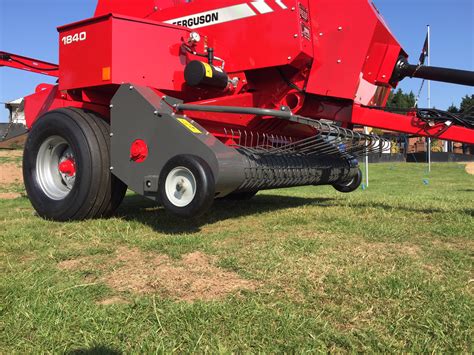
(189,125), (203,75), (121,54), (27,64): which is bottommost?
(189,125)

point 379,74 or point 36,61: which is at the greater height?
point 36,61

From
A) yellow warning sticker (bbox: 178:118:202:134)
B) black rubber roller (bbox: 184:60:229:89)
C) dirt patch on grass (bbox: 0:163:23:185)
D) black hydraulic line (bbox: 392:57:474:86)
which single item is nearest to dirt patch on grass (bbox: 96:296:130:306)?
yellow warning sticker (bbox: 178:118:202:134)

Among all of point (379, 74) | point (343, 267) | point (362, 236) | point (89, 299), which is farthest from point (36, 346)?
point (379, 74)

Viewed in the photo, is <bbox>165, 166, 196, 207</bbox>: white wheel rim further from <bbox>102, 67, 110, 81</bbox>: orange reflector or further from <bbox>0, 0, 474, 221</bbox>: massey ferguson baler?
<bbox>102, 67, 110, 81</bbox>: orange reflector

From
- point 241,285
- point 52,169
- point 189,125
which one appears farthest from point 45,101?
point 241,285

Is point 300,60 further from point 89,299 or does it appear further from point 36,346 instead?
point 36,346

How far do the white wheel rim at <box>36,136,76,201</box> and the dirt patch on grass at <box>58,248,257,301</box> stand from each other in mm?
1874

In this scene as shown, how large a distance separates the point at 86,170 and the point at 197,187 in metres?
1.34

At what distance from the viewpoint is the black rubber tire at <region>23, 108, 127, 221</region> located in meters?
4.13

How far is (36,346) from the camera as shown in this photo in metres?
1.89

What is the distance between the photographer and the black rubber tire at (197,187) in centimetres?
331

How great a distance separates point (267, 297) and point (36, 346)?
1.09m

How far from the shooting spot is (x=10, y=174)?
466 inches

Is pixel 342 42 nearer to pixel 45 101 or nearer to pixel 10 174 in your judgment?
pixel 45 101
